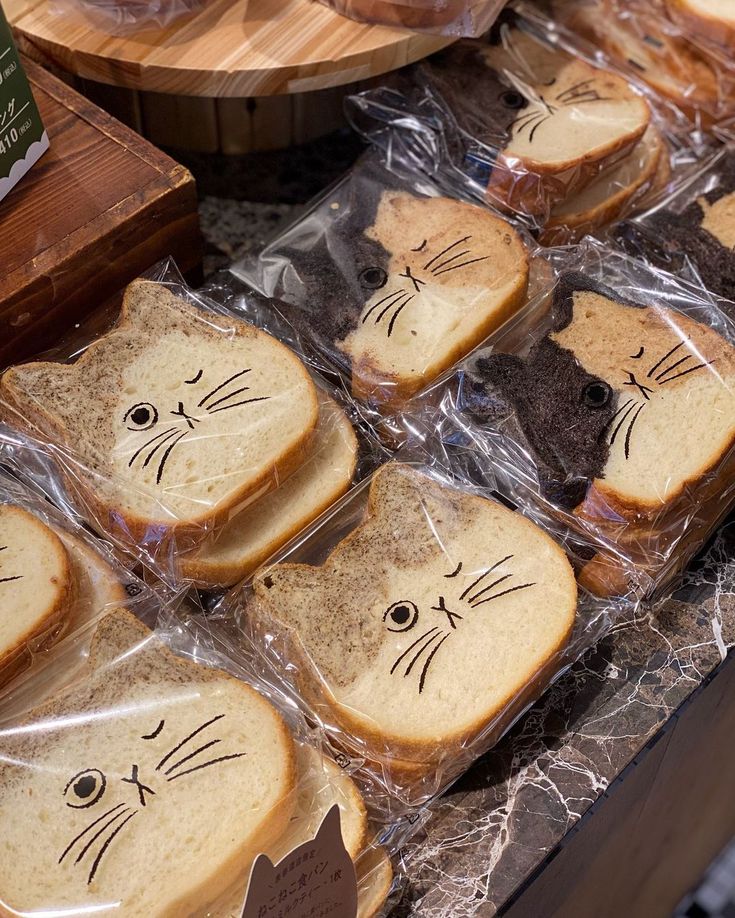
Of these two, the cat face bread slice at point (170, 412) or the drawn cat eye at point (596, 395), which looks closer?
the cat face bread slice at point (170, 412)

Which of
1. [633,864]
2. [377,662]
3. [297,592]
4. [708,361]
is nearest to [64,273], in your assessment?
[297,592]

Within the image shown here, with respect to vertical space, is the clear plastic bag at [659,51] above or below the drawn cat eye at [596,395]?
above

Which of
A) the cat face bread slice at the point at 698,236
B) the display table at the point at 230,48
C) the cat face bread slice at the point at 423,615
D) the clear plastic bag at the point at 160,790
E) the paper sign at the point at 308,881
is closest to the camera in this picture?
the paper sign at the point at 308,881

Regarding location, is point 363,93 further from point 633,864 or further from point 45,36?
point 633,864

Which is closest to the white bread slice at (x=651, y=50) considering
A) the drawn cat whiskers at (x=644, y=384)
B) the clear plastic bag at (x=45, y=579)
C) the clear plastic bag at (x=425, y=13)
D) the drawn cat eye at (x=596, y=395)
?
the clear plastic bag at (x=425, y=13)

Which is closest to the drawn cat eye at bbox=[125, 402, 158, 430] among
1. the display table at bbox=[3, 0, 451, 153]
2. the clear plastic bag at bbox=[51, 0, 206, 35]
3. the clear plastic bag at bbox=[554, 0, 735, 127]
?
the display table at bbox=[3, 0, 451, 153]

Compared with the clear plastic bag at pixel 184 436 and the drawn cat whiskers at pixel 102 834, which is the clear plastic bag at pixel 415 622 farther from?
the drawn cat whiskers at pixel 102 834
